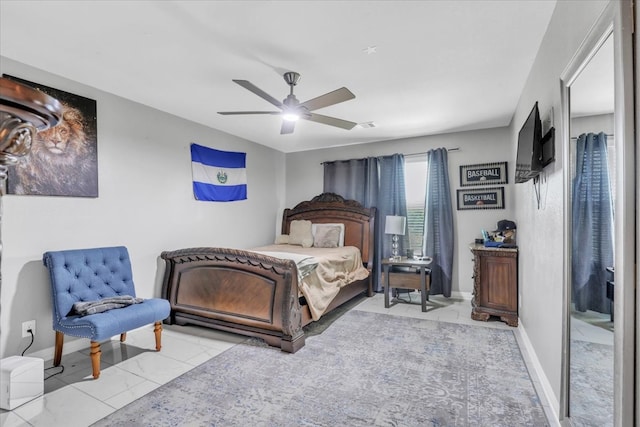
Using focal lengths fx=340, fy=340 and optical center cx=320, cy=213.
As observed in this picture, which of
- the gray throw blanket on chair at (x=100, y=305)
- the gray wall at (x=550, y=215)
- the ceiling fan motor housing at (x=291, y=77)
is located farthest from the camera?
the ceiling fan motor housing at (x=291, y=77)

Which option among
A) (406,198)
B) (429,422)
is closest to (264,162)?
(406,198)

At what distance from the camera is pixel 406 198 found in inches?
208

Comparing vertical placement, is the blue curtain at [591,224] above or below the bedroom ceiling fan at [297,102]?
below

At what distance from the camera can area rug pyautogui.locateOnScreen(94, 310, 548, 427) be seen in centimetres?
208

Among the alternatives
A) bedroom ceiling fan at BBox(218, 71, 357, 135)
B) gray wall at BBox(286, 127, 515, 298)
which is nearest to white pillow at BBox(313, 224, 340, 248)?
gray wall at BBox(286, 127, 515, 298)

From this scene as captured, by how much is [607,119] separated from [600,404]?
1.15m

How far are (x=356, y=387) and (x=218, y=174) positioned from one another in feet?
11.2

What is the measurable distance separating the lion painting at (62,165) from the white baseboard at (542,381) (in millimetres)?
4009

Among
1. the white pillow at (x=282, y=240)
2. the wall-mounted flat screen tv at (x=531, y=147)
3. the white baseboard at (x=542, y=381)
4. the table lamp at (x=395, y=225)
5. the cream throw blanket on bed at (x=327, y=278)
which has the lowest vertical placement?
the white baseboard at (x=542, y=381)

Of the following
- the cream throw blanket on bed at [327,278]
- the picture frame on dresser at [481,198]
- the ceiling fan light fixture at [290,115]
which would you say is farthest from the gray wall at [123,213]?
the picture frame on dresser at [481,198]

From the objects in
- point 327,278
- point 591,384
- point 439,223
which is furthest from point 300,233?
point 591,384

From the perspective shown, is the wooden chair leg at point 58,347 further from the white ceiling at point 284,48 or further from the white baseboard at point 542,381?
the white baseboard at point 542,381

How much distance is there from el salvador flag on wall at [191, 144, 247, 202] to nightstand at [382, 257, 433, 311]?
242 centimetres

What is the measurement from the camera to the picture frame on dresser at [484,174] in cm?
466
